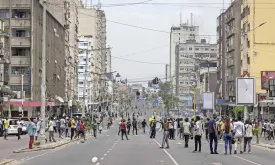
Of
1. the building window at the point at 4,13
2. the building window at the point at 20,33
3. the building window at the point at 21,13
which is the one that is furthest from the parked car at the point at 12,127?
the building window at the point at 4,13

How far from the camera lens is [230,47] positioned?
9556 cm

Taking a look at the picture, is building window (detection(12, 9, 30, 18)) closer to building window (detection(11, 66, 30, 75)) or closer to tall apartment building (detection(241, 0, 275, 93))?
building window (detection(11, 66, 30, 75))

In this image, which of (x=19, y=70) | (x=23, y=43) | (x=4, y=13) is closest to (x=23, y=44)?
(x=23, y=43)

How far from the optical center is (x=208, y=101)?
64125mm

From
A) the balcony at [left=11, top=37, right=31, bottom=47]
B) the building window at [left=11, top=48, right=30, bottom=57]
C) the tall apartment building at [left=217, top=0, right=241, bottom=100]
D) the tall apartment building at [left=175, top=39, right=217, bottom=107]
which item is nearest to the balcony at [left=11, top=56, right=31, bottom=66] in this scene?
the building window at [left=11, top=48, right=30, bottom=57]

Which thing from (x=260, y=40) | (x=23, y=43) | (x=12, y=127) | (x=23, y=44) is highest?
(x=260, y=40)

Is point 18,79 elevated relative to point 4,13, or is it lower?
lower

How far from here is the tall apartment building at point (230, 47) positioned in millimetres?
91125

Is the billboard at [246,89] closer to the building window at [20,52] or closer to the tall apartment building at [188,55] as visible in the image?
the building window at [20,52]

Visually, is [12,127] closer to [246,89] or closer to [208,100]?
[246,89]

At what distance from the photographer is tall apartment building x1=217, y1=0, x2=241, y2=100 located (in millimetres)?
91125

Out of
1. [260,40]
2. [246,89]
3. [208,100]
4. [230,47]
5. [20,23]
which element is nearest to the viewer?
[246,89]

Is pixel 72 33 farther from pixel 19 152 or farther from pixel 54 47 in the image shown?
pixel 19 152

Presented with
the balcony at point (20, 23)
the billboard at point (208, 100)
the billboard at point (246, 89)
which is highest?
the balcony at point (20, 23)
